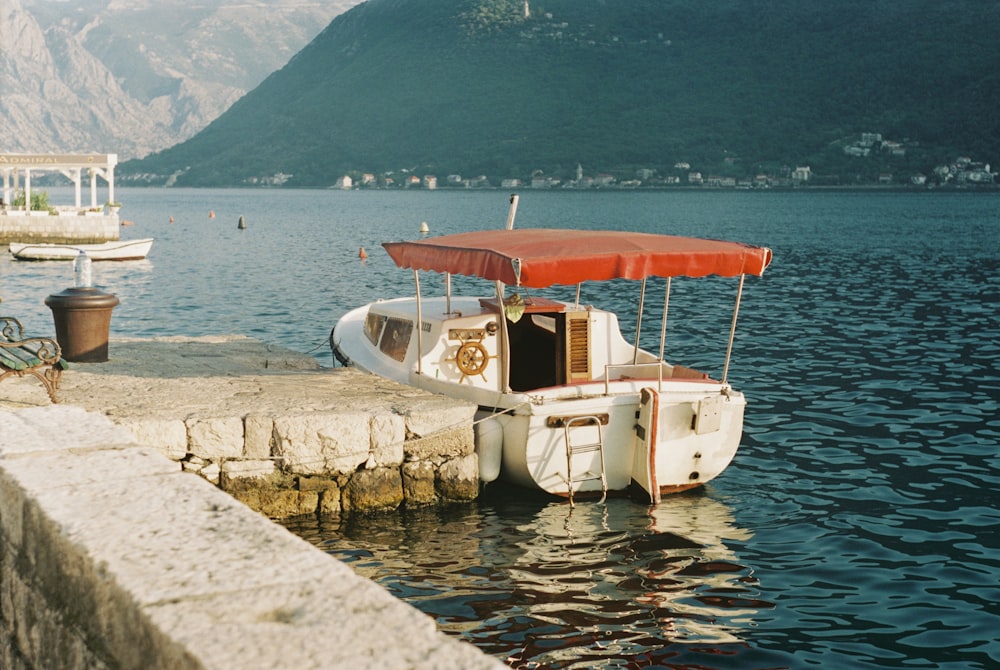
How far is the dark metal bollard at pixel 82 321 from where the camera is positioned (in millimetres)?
12977

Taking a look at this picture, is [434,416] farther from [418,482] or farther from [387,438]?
[418,482]

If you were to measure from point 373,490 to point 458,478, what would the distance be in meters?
0.96

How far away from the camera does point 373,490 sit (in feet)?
36.7

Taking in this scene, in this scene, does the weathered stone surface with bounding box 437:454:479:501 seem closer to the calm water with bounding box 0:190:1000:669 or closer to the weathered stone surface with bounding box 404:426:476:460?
the weathered stone surface with bounding box 404:426:476:460

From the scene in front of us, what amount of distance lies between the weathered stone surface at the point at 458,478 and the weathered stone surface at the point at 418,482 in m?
0.12

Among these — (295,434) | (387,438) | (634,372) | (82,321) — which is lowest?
(387,438)

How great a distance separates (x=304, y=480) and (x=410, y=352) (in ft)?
11.0

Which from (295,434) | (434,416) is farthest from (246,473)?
(434,416)

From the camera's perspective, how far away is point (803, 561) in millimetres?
10617

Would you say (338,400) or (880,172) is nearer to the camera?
(338,400)

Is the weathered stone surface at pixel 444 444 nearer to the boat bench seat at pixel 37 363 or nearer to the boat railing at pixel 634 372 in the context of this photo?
the boat railing at pixel 634 372

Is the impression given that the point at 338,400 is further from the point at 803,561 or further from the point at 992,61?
the point at 992,61

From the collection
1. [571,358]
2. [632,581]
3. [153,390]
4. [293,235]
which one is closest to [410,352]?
[571,358]

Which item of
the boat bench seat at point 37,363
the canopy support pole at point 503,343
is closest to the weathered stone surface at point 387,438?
the canopy support pole at point 503,343
